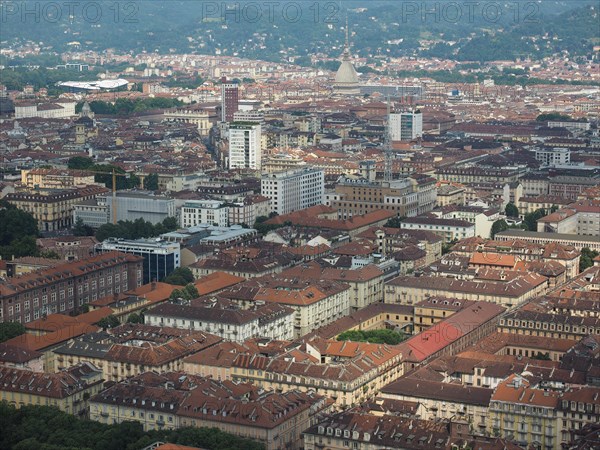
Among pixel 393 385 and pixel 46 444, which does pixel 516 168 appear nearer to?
pixel 393 385

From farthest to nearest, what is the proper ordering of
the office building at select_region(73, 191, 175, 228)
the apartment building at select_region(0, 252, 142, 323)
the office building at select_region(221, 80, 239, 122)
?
the office building at select_region(221, 80, 239, 122) → the office building at select_region(73, 191, 175, 228) → the apartment building at select_region(0, 252, 142, 323)


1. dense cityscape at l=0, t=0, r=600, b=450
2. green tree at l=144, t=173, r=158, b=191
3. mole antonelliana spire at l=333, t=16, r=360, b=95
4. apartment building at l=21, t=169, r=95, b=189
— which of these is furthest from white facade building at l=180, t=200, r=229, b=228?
mole antonelliana spire at l=333, t=16, r=360, b=95

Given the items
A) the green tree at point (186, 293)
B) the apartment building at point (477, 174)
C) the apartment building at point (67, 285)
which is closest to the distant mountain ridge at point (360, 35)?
the apartment building at point (477, 174)

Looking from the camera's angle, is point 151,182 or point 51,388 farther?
point 151,182

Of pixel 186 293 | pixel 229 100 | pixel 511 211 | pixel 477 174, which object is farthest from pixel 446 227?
pixel 229 100

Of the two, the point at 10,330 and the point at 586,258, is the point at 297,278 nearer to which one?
the point at 10,330

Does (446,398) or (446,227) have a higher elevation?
→ (446,227)

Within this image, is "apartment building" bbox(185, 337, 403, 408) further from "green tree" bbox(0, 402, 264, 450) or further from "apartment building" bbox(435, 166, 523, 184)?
"apartment building" bbox(435, 166, 523, 184)
